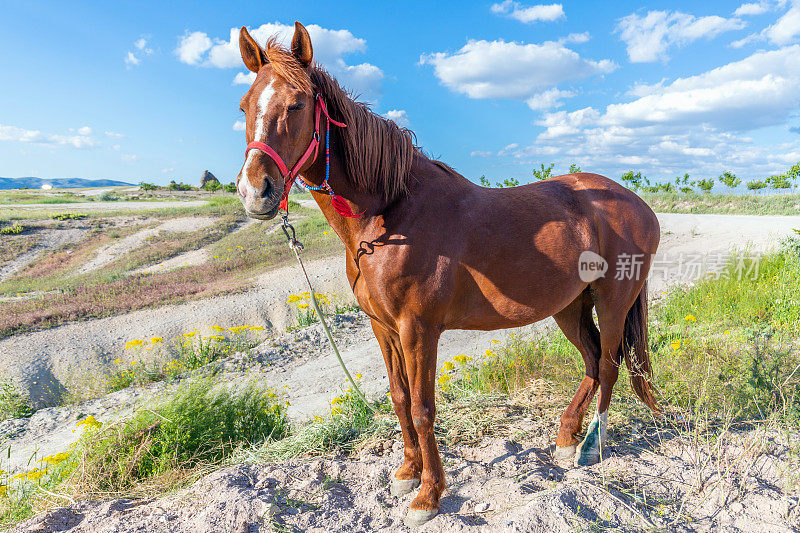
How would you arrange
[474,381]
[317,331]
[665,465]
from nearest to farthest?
[665,465] < [474,381] < [317,331]

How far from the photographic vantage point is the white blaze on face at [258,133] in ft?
6.15

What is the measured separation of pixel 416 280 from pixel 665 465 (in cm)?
221

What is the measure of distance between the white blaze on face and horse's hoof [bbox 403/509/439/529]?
6.67ft

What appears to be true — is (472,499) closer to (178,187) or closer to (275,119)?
(275,119)

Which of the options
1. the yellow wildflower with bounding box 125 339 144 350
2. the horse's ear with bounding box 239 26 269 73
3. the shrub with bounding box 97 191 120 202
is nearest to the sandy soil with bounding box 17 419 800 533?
the horse's ear with bounding box 239 26 269 73

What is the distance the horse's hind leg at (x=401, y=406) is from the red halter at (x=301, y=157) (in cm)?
112

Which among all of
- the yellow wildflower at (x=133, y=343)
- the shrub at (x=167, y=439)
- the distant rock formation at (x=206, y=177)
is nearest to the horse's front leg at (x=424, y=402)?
the shrub at (x=167, y=439)

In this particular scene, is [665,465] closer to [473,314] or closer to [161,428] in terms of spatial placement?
[473,314]

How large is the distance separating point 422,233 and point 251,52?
1335 mm

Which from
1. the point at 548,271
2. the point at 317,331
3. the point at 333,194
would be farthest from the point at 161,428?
the point at 317,331

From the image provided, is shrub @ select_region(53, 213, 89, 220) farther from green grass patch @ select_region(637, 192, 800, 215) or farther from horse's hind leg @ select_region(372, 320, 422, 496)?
green grass patch @ select_region(637, 192, 800, 215)

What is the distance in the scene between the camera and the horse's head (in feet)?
6.23

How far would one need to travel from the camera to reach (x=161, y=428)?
Result: 337 cm

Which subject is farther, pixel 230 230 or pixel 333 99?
pixel 230 230
